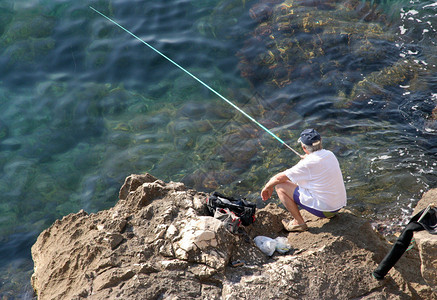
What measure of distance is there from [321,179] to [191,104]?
4.08 meters

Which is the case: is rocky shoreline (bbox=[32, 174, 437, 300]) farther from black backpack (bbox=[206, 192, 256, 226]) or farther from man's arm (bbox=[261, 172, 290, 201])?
man's arm (bbox=[261, 172, 290, 201])

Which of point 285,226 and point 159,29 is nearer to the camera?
point 285,226

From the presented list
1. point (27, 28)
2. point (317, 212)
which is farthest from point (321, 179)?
point (27, 28)

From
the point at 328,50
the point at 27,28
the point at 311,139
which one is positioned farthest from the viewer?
the point at 328,50

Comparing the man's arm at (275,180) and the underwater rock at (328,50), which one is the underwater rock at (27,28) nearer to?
the underwater rock at (328,50)

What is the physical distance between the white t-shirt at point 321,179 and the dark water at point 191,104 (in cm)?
175

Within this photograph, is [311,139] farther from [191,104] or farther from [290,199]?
[191,104]

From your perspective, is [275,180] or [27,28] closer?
[275,180]

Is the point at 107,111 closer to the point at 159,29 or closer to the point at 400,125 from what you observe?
the point at 159,29

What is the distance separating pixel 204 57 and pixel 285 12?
238 cm

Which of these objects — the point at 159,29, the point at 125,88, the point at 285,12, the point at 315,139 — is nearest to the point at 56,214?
the point at 125,88

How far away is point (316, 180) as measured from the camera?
4.69 metres

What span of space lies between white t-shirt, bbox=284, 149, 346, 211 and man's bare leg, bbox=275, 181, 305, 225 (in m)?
0.19

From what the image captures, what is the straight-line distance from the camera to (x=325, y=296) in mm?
4023
